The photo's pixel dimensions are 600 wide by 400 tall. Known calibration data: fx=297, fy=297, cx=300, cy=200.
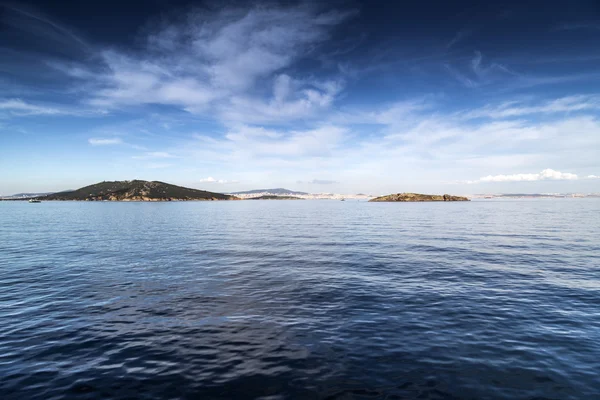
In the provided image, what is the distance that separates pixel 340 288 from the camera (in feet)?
87.7

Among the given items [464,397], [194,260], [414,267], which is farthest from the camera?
[194,260]

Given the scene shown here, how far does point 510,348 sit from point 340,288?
13251mm

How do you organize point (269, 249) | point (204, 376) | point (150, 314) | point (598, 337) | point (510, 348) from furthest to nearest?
point (269, 249), point (150, 314), point (598, 337), point (510, 348), point (204, 376)

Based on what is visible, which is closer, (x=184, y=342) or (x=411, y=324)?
(x=184, y=342)

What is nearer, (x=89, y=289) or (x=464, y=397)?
(x=464, y=397)

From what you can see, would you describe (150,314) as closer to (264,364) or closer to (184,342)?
(184,342)

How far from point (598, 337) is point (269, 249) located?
37.9 m

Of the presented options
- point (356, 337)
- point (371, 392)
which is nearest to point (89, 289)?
point (356, 337)

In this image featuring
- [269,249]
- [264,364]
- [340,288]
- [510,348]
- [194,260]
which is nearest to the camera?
[264,364]

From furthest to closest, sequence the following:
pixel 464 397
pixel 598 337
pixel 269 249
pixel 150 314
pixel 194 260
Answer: pixel 269 249 → pixel 194 260 → pixel 150 314 → pixel 598 337 → pixel 464 397

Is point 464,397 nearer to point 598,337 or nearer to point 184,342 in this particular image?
point 598,337

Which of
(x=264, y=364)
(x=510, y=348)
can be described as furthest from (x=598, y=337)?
(x=264, y=364)

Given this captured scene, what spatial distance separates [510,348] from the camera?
1588 cm

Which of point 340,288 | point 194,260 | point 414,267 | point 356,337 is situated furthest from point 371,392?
point 194,260
